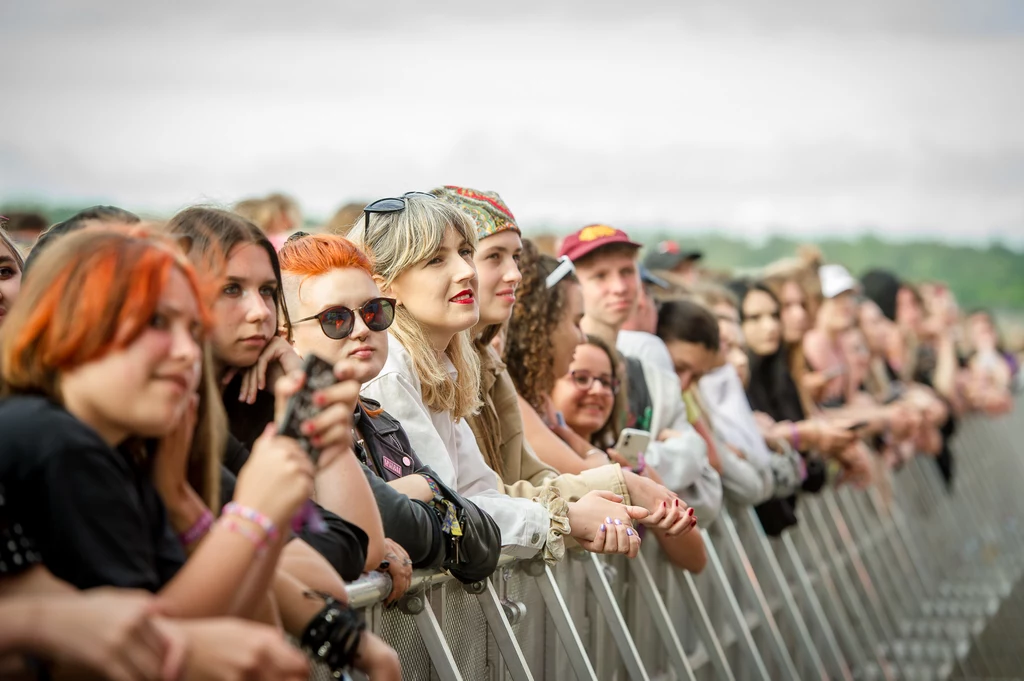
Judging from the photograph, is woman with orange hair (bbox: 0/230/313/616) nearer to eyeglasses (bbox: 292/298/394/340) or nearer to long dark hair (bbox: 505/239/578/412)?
eyeglasses (bbox: 292/298/394/340)

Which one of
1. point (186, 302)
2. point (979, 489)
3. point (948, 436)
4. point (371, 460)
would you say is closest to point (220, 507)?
point (186, 302)

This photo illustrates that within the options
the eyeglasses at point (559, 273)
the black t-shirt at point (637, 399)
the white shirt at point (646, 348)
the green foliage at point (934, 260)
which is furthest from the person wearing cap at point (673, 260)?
the green foliage at point (934, 260)

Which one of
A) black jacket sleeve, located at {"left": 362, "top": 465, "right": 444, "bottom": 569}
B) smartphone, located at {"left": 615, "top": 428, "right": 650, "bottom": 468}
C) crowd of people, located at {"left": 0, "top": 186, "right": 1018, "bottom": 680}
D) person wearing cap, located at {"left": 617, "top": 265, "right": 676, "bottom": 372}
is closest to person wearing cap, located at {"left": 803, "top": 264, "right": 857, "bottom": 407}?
crowd of people, located at {"left": 0, "top": 186, "right": 1018, "bottom": 680}

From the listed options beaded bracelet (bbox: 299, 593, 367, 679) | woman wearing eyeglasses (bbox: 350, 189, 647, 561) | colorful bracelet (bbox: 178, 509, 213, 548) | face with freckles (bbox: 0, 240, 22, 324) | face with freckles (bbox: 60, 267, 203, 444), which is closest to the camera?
face with freckles (bbox: 60, 267, 203, 444)

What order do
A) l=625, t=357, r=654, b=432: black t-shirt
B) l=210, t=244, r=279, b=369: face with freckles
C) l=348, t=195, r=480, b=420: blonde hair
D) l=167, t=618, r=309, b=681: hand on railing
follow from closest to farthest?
l=167, t=618, r=309, b=681: hand on railing, l=210, t=244, r=279, b=369: face with freckles, l=348, t=195, r=480, b=420: blonde hair, l=625, t=357, r=654, b=432: black t-shirt

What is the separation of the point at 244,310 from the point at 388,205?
119 cm

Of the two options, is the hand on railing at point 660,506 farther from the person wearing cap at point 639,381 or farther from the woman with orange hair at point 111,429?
the woman with orange hair at point 111,429

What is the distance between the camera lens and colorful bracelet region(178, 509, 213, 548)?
78.3 inches

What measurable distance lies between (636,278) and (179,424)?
378 centimetres

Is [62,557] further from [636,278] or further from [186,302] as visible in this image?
[636,278]

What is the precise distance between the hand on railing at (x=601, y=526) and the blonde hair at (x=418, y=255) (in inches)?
16.2

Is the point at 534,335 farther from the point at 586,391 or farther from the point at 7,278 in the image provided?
the point at 7,278

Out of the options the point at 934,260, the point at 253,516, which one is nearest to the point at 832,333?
the point at 253,516

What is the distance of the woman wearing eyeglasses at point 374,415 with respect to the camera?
282 cm
